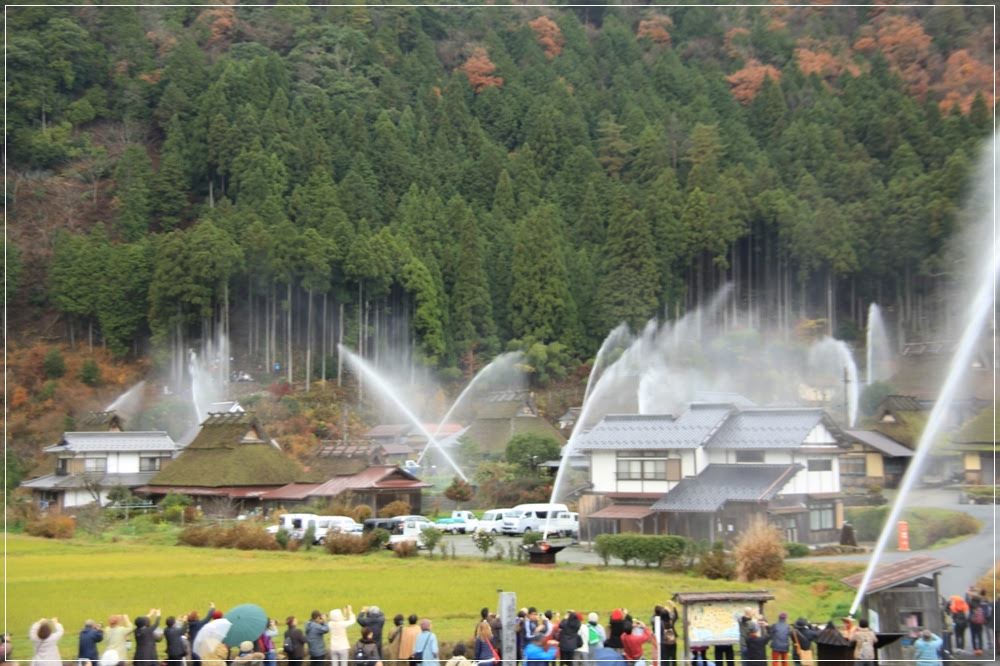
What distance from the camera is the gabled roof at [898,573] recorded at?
17.8m

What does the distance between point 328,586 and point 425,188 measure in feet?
180

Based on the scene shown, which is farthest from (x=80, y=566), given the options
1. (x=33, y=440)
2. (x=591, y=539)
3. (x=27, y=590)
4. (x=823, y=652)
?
(x=33, y=440)

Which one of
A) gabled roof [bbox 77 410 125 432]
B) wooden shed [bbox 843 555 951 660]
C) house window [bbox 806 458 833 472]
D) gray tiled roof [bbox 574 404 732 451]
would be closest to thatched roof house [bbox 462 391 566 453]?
gabled roof [bbox 77 410 125 432]

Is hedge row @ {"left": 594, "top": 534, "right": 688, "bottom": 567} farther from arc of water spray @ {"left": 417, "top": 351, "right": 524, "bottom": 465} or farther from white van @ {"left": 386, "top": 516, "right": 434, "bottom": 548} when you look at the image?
arc of water spray @ {"left": 417, "top": 351, "right": 524, "bottom": 465}

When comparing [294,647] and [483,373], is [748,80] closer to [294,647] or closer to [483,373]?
[483,373]

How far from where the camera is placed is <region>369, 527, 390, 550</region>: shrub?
3494 cm

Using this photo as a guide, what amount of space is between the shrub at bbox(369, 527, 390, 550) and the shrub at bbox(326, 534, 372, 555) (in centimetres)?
34

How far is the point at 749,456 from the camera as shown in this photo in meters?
35.9

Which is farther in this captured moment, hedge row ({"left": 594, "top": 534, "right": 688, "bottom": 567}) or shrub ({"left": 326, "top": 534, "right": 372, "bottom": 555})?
shrub ({"left": 326, "top": 534, "right": 372, "bottom": 555})

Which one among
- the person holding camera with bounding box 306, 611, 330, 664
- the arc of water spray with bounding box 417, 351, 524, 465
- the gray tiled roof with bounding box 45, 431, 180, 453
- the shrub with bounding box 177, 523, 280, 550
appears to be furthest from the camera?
the arc of water spray with bounding box 417, 351, 524, 465

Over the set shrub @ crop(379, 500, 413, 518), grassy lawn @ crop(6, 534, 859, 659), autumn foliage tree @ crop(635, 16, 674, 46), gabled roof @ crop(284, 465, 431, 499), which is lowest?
grassy lawn @ crop(6, 534, 859, 659)

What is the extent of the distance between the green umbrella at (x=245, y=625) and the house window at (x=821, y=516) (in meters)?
21.8

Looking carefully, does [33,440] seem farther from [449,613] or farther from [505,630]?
[505,630]

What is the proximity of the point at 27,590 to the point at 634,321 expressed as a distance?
4790 centimetres
